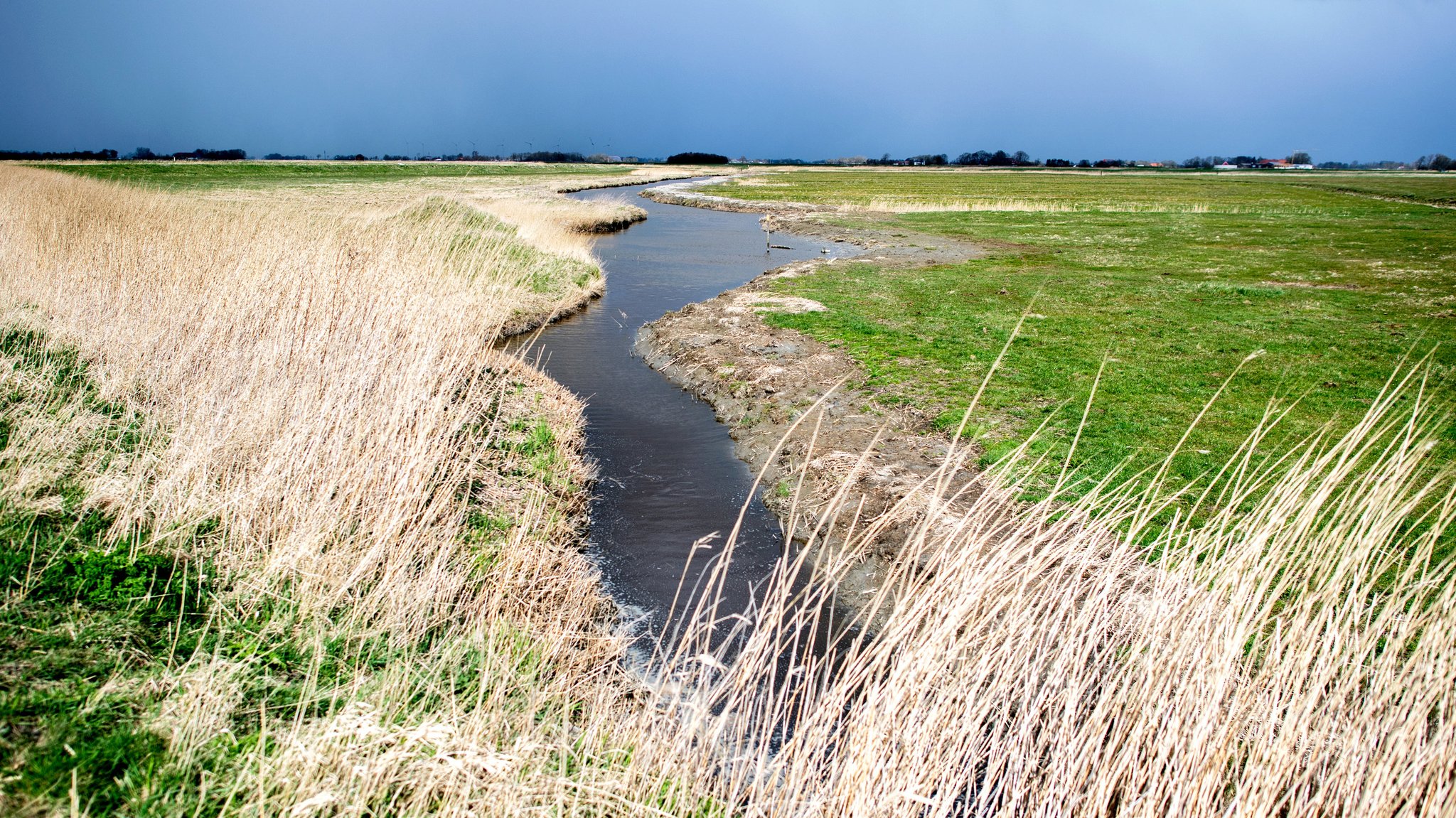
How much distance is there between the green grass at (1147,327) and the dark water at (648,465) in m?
2.71

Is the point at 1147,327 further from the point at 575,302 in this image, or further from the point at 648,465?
the point at 575,302

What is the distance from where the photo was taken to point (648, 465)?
385 inches

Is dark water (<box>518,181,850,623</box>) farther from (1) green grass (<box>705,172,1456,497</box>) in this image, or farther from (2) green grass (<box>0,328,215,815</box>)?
(2) green grass (<box>0,328,215,815</box>)

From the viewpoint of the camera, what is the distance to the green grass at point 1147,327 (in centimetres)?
932

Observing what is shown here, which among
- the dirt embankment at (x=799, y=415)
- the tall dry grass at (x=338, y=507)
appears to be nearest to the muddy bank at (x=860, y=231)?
the dirt embankment at (x=799, y=415)

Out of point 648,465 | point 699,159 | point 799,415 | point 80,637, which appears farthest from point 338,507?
point 699,159

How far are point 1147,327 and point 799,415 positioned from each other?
8.45 metres

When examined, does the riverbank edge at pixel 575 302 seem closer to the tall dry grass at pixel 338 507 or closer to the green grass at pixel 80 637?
the tall dry grass at pixel 338 507

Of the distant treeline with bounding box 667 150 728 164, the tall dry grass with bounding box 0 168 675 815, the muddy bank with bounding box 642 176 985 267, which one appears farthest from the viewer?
the distant treeline with bounding box 667 150 728 164

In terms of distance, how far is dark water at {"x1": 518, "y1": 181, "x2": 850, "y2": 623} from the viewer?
7.31m

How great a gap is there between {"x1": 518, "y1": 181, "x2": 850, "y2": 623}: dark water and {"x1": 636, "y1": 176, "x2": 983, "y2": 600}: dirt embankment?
1.34ft

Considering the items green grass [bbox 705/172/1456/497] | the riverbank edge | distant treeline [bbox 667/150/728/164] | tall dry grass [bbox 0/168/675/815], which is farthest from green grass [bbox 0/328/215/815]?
distant treeline [bbox 667/150/728/164]

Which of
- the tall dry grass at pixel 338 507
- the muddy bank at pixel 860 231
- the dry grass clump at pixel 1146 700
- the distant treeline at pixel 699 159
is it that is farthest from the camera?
the distant treeline at pixel 699 159

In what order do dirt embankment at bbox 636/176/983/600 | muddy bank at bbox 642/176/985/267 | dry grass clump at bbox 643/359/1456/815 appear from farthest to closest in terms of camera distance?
muddy bank at bbox 642/176/985/267 < dirt embankment at bbox 636/176/983/600 < dry grass clump at bbox 643/359/1456/815
